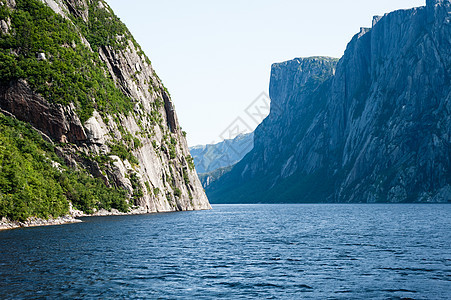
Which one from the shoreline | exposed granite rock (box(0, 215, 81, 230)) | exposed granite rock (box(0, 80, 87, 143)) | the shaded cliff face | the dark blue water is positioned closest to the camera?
the dark blue water

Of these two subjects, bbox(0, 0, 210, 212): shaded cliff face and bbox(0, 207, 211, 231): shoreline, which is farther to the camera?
bbox(0, 0, 210, 212): shaded cliff face

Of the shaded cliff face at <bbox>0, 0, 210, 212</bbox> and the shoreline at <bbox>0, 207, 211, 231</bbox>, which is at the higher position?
the shaded cliff face at <bbox>0, 0, 210, 212</bbox>

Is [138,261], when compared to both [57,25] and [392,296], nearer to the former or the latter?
[392,296]

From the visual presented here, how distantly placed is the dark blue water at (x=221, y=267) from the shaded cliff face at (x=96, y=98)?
4949cm

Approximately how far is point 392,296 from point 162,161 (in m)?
127

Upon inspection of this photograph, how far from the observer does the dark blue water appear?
29297mm

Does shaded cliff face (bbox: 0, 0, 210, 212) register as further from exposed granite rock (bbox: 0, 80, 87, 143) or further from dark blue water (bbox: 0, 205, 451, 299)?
dark blue water (bbox: 0, 205, 451, 299)

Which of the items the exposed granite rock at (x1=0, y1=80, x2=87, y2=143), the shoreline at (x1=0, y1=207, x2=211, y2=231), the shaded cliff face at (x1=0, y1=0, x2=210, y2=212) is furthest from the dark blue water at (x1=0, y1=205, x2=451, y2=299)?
the shaded cliff face at (x1=0, y1=0, x2=210, y2=212)

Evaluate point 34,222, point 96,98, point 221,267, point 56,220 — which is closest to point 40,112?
point 96,98

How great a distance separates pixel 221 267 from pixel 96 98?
297ft

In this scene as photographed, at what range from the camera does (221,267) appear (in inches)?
1531

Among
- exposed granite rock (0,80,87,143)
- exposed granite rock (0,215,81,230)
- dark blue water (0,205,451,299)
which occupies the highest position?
exposed granite rock (0,80,87,143)

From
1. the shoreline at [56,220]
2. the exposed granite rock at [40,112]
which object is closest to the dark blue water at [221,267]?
the shoreline at [56,220]

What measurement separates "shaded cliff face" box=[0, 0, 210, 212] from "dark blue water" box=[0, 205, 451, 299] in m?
49.5
